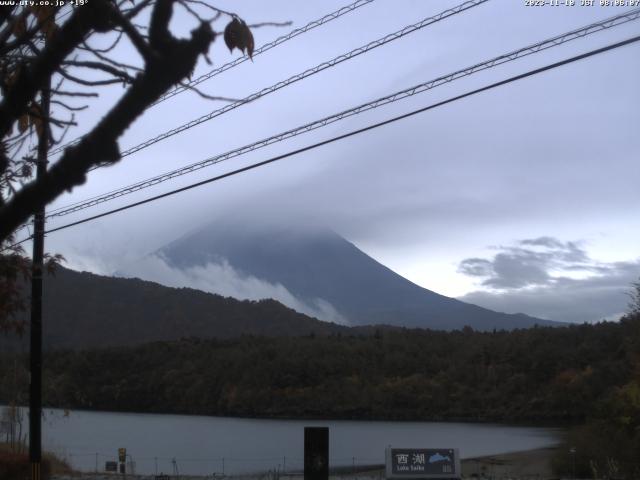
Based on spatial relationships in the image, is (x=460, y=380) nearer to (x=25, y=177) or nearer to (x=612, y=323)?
(x=612, y=323)

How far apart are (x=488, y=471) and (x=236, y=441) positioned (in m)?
16.5

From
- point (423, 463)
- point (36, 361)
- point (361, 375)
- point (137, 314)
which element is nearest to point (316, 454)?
point (36, 361)

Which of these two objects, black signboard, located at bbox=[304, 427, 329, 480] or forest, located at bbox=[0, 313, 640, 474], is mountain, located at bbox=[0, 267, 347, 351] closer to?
forest, located at bbox=[0, 313, 640, 474]

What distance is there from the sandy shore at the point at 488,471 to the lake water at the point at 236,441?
8.17 ft

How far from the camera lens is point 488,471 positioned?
31.2 metres

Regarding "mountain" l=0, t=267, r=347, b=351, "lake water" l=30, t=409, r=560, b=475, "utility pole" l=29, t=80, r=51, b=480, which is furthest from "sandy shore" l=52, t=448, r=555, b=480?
"mountain" l=0, t=267, r=347, b=351

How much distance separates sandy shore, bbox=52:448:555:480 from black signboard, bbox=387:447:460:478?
6181mm

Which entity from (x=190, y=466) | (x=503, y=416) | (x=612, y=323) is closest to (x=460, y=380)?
(x=503, y=416)

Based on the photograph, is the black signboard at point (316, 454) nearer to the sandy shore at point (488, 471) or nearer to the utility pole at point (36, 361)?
the utility pole at point (36, 361)

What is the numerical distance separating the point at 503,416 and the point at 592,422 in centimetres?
3376

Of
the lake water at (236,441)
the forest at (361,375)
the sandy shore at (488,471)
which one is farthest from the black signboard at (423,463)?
the forest at (361,375)

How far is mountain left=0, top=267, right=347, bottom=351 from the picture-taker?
77.6 meters

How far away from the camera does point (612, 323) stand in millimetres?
71875

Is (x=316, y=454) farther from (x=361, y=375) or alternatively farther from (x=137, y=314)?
(x=137, y=314)
